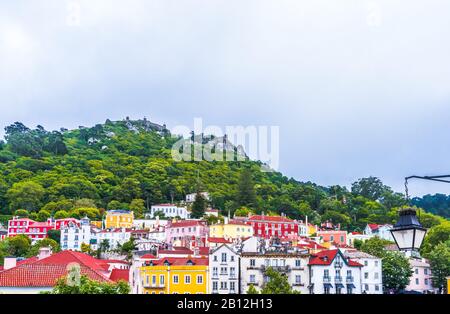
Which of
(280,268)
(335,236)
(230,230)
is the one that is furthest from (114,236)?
(280,268)

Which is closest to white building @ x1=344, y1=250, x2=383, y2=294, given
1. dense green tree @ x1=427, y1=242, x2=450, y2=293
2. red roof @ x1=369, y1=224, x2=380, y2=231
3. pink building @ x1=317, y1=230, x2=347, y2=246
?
dense green tree @ x1=427, y1=242, x2=450, y2=293

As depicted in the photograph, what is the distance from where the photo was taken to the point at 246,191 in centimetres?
4588

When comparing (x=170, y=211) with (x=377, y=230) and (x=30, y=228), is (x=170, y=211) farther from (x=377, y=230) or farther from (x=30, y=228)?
(x=377, y=230)

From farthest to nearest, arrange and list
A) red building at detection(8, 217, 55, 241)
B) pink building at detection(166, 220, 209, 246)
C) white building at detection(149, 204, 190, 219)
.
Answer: white building at detection(149, 204, 190, 219) → red building at detection(8, 217, 55, 241) → pink building at detection(166, 220, 209, 246)

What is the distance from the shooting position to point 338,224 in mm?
45438

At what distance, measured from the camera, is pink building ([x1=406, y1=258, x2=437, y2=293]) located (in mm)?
26219

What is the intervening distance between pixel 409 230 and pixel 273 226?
39618mm

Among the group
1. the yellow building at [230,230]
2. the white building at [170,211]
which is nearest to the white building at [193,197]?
the white building at [170,211]

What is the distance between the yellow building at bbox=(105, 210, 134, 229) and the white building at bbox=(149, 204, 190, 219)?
81.6 inches

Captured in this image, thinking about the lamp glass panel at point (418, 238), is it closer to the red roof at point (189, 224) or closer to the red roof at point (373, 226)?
the red roof at point (189, 224)

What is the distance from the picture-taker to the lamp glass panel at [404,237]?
→ 1796 mm

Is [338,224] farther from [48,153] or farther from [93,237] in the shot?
[48,153]

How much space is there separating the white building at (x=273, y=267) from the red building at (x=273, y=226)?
17.2 m

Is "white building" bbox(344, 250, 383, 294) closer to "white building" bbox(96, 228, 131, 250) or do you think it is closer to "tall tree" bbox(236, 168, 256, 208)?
"white building" bbox(96, 228, 131, 250)
